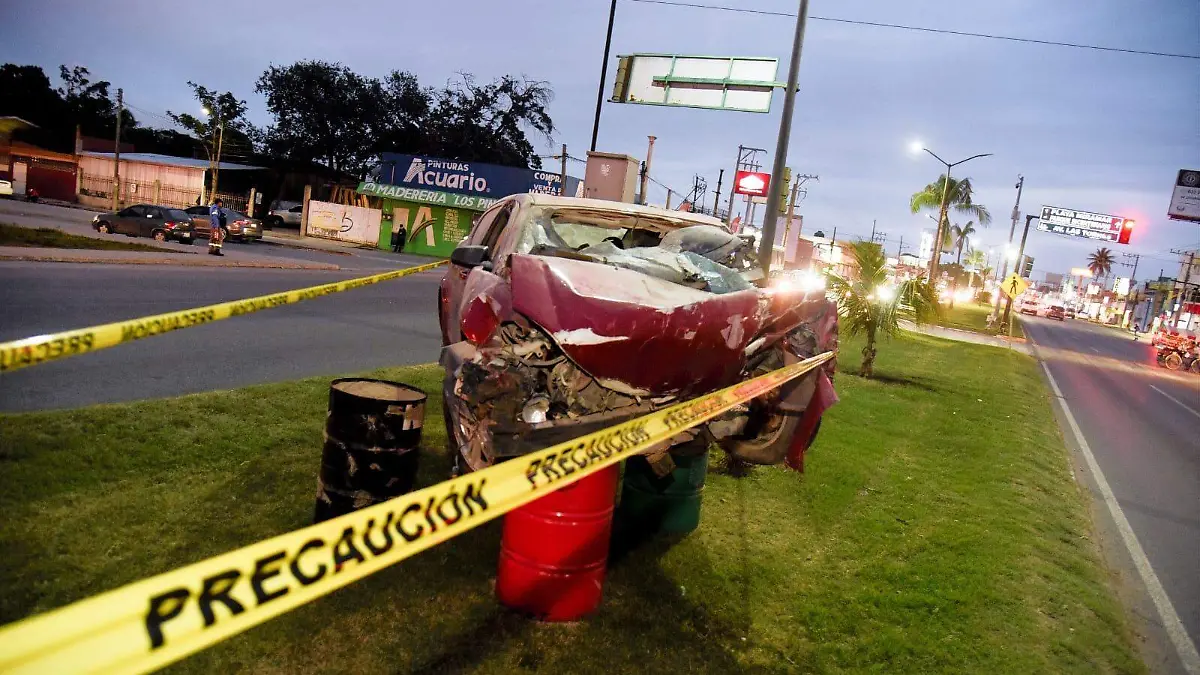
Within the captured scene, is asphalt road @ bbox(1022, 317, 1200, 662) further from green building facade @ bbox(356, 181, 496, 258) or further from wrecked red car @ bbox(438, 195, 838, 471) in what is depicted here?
green building facade @ bbox(356, 181, 496, 258)

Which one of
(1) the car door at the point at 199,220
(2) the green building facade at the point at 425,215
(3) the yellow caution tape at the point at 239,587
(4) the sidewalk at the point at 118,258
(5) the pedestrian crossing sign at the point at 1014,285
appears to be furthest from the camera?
(2) the green building facade at the point at 425,215

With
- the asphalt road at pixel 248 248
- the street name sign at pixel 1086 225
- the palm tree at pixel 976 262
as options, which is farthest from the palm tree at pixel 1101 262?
the asphalt road at pixel 248 248

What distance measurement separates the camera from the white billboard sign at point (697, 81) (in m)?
15.9

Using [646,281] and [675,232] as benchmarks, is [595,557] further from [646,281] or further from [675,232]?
[675,232]

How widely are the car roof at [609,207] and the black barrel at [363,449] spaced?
1.77m

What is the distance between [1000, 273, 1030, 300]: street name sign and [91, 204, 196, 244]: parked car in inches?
1219

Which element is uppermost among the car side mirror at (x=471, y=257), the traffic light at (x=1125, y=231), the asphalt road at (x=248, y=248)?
the traffic light at (x=1125, y=231)

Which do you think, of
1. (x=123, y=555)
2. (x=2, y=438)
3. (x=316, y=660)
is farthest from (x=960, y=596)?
(x=2, y=438)

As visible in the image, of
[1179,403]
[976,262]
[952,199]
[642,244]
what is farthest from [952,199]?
[976,262]

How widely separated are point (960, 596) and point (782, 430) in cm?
150

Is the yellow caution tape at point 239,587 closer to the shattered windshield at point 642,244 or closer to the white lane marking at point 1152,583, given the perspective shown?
the shattered windshield at point 642,244

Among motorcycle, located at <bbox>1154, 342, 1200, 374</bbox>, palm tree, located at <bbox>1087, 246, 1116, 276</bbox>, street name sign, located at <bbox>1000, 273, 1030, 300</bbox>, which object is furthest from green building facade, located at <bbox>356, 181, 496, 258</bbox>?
palm tree, located at <bbox>1087, 246, 1116, 276</bbox>

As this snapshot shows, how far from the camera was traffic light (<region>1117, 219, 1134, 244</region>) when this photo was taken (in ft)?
168

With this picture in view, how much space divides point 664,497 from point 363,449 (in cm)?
189
